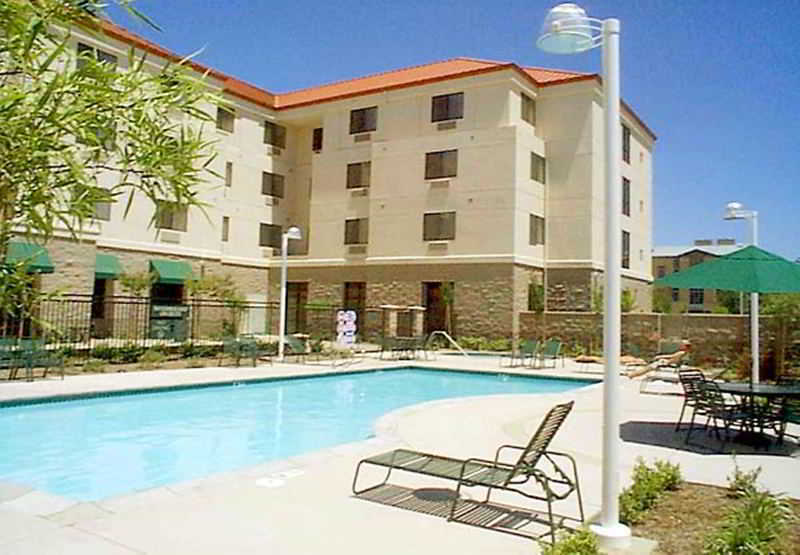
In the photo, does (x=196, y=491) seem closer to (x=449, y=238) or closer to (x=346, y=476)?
(x=346, y=476)

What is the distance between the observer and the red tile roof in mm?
29594

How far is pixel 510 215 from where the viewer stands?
91.1ft

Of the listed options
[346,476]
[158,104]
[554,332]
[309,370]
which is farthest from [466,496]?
[554,332]

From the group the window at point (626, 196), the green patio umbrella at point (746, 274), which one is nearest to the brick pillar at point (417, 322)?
the window at point (626, 196)

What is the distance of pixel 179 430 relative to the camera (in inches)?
453

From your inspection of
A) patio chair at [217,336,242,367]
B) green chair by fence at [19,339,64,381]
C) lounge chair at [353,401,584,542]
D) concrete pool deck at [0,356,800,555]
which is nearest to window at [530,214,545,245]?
patio chair at [217,336,242,367]

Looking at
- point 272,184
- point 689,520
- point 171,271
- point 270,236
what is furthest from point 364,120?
point 689,520

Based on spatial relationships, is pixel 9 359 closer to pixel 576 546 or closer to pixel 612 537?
pixel 612 537

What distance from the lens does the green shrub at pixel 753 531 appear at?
13.4 ft

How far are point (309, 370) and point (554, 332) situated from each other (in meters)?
12.1

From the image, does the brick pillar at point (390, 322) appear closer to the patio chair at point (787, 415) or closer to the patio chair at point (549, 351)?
the patio chair at point (549, 351)

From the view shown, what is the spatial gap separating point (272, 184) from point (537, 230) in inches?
541

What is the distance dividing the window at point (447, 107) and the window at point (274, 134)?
9015 millimetres

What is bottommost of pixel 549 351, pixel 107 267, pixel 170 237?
pixel 549 351
